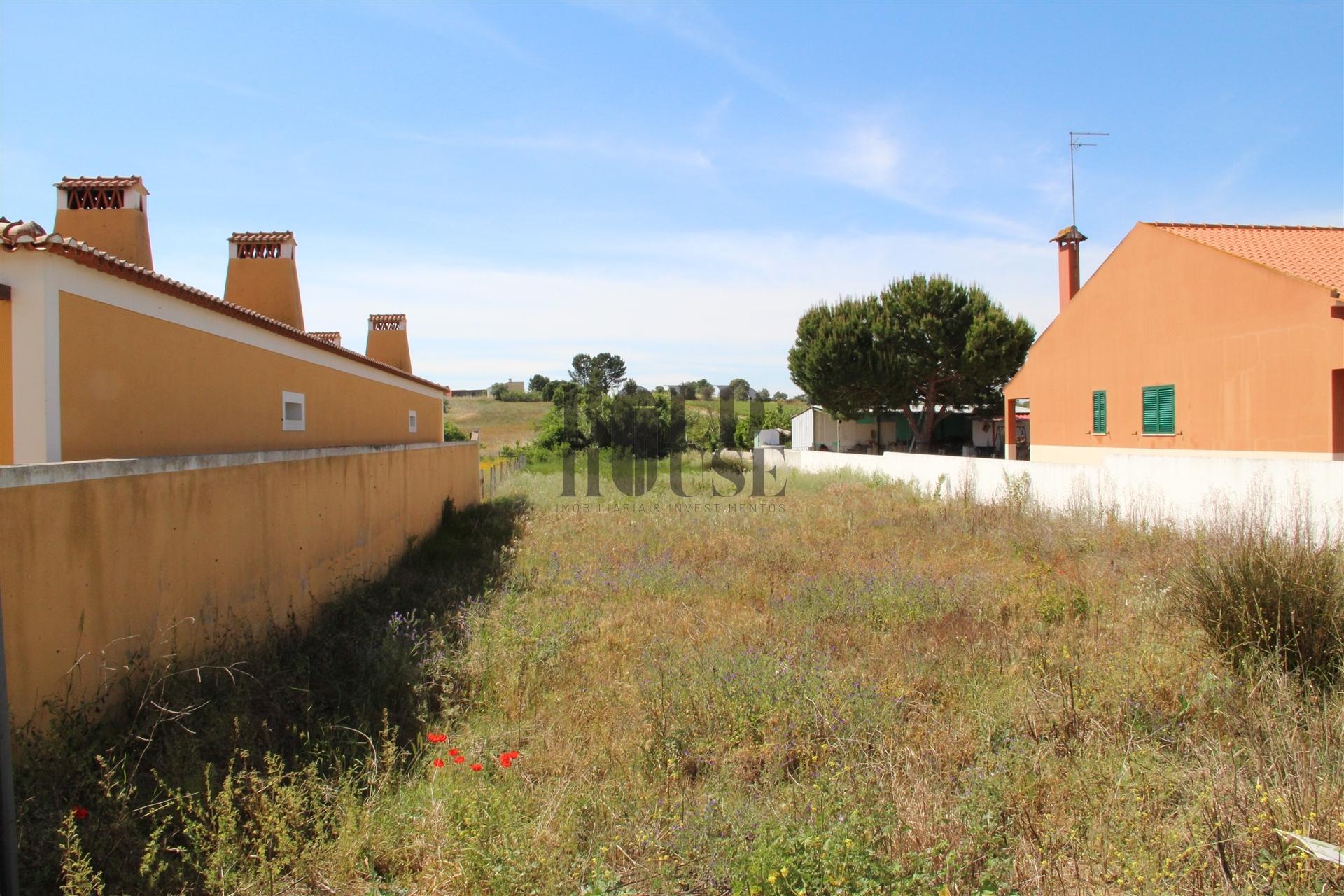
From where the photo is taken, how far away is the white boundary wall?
7.32 meters

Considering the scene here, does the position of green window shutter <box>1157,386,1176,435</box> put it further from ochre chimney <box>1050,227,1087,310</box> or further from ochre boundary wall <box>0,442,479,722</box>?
ochre boundary wall <box>0,442,479,722</box>

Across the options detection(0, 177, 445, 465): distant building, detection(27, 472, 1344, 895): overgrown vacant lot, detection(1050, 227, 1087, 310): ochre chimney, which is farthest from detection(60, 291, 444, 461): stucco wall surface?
detection(1050, 227, 1087, 310): ochre chimney

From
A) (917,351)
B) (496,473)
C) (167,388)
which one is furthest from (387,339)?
(917,351)

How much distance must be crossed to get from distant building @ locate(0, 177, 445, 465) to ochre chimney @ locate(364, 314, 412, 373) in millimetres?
6684

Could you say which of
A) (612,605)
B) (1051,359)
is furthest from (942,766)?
(1051,359)

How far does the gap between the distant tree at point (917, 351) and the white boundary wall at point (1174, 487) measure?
15.9m

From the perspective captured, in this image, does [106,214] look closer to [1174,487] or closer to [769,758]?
[769,758]

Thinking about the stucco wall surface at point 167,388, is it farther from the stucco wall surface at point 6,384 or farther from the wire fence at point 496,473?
the wire fence at point 496,473

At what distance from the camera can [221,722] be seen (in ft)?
13.1

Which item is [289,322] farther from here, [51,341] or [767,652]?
[767,652]

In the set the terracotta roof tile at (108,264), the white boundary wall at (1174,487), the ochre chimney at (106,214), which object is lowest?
the white boundary wall at (1174,487)

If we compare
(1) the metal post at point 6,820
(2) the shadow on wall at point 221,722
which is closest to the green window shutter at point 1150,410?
(2) the shadow on wall at point 221,722

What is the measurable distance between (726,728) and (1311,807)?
2597 millimetres

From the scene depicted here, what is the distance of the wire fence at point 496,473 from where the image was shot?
63.2ft
